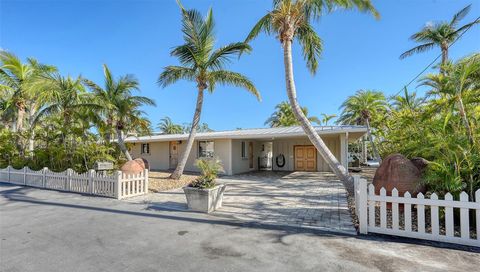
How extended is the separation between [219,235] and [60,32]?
1187 cm

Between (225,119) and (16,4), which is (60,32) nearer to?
(16,4)

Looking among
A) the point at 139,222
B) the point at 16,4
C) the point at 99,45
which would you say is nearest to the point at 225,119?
the point at 99,45

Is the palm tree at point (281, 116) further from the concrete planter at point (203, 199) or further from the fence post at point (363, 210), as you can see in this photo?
the fence post at point (363, 210)

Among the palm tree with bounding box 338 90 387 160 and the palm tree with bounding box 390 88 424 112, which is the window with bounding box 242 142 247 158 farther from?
the palm tree with bounding box 390 88 424 112

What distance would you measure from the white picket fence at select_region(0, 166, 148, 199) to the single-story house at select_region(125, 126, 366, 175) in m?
4.96

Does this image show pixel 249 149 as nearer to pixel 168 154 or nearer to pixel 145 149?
pixel 168 154

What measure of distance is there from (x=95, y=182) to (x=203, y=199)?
14.3 feet

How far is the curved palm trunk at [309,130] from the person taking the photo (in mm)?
6973

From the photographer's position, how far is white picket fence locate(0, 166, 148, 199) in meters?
7.32

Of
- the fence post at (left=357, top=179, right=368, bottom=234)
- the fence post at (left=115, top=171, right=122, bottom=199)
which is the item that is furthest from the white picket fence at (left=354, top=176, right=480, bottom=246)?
the fence post at (left=115, top=171, right=122, bottom=199)

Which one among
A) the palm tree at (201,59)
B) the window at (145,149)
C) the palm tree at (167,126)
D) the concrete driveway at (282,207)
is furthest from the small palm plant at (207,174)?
the palm tree at (167,126)

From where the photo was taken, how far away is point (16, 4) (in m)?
8.84

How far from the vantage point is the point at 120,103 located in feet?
37.3

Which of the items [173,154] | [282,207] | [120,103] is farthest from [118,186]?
[173,154]
